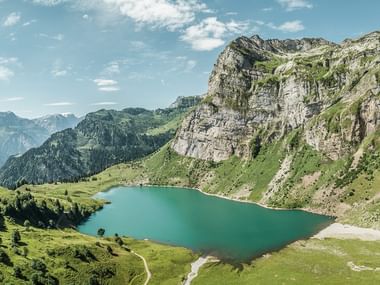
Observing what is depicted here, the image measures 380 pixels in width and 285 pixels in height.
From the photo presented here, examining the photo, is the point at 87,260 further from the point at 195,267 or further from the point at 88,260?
the point at 195,267

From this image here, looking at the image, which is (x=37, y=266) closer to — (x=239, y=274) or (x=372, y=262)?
(x=239, y=274)

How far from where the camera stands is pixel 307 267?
138 m

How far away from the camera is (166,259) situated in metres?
156

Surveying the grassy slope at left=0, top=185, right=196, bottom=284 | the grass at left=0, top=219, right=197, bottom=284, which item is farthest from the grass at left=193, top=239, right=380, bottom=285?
the grass at left=0, top=219, right=197, bottom=284

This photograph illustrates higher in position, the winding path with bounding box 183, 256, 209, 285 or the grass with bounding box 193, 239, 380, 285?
the grass with bounding box 193, 239, 380, 285

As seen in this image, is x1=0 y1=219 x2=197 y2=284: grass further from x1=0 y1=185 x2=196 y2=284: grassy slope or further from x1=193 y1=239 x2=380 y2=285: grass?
x1=193 y1=239 x2=380 y2=285: grass

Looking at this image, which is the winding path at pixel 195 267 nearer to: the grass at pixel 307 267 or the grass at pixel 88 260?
the grass at pixel 88 260

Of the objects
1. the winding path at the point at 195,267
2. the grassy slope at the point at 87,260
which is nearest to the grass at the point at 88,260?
the grassy slope at the point at 87,260

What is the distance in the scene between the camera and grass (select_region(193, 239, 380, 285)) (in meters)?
127

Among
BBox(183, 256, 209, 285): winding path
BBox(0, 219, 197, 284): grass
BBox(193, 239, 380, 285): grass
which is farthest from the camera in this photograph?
BBox(183, 256, 209, 285): winding path

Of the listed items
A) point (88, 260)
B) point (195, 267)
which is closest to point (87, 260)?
point (88, 260)

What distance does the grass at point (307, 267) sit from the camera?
127m

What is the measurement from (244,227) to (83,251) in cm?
8179

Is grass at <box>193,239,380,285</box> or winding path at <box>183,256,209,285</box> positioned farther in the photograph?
winding path at <box>183,256,209,285</box>
